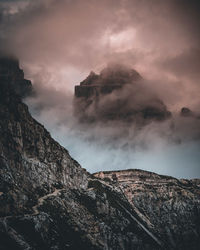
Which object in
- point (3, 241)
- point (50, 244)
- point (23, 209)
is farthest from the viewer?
point (23, 209)

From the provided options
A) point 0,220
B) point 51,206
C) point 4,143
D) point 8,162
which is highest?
point 4,143

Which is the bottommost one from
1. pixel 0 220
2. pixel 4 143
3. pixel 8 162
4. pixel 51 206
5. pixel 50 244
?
pixel 50 244

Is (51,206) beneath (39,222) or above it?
above

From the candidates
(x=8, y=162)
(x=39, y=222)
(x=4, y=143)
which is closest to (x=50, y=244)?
(x=39, y=222)

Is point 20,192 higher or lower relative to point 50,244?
higher

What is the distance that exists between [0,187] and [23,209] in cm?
1885

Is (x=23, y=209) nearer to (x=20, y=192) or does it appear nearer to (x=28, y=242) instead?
(x=20, y=192)

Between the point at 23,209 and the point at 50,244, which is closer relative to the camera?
the point at 50,244

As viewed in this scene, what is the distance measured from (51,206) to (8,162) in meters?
41.2

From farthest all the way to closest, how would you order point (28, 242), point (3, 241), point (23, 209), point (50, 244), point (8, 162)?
point (8, 162)
point (23, 209)
point (50, 244)
point (28, 242)
point (3, 241)

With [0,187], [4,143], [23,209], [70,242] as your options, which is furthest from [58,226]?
[4,143]

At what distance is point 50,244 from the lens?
16150 cm

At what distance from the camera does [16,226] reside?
508ft

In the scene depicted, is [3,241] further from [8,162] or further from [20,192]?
[8,162]
